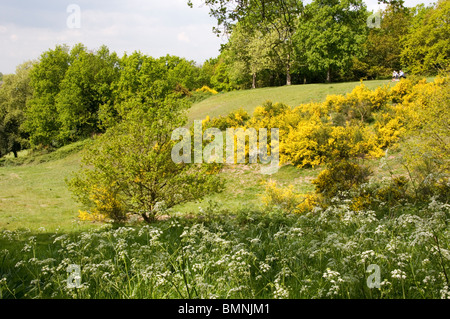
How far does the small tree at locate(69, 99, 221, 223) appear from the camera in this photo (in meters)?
8.19

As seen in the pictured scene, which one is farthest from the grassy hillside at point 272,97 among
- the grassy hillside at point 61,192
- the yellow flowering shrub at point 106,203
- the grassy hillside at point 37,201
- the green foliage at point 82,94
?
the yellow flowering shrub at point 106,203

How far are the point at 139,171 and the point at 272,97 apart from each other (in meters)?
22.5

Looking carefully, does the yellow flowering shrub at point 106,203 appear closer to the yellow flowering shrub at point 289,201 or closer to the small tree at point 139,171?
the small tree at point 139,171

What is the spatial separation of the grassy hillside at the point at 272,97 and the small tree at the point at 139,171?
53.1ft

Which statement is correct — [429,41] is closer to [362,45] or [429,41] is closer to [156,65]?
[362,45]

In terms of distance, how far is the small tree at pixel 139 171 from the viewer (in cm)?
819

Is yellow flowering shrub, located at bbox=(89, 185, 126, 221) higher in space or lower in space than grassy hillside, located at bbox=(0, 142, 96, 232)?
higher

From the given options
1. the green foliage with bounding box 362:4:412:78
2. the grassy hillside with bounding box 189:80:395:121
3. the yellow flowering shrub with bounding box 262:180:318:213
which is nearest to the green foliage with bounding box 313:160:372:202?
the yellow flowering shrub with bounding box 262:180:318:213

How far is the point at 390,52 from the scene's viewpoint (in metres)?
36.0

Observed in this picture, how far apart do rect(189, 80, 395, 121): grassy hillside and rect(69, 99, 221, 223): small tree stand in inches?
637

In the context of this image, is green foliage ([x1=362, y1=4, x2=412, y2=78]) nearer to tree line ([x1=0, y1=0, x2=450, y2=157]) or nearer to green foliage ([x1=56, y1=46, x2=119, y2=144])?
tree line ([x1=0, y1=0, x2=450, y2=157])

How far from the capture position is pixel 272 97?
95.0 ft

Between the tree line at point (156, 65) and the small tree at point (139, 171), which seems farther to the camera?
the tree line at point (156, 65)

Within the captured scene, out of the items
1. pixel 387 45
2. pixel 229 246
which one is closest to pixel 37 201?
pixel 229 246
